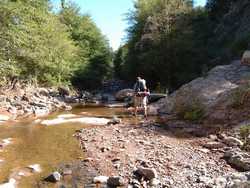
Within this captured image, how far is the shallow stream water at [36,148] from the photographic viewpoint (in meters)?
11.2

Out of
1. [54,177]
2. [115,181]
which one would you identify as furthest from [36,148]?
[115,181]

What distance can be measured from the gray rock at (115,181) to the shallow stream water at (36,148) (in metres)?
1.91

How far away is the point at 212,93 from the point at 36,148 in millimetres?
10045

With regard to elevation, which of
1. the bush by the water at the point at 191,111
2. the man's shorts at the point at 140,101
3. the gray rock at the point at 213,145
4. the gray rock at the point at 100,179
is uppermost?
the man's shorts at the point at 140,101

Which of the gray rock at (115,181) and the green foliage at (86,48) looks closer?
the gray rock at (115,181)

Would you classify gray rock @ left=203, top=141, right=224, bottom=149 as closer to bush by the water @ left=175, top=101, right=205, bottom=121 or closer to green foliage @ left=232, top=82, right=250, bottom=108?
green foliage @ left=232, top=82, right=250, bottom=108

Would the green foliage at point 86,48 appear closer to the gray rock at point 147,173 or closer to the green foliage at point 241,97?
the green foliage at point 241,97

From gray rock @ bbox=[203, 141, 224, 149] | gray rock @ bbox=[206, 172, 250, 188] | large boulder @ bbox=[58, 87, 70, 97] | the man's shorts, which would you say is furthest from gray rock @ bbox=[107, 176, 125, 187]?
large boulder @ bbox=[58, 87, 70, 97]

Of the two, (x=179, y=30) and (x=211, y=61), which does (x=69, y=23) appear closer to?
(x=179, y=30)

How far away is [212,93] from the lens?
20344mm

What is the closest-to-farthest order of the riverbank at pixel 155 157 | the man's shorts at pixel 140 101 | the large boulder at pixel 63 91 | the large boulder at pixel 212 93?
the riverbank at pixel 155 157 → the large boulder at pixel 212 93 → the man's shorts at pixel 140 101 → the large boulder at pixel 63 91

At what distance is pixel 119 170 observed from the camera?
36.2 feet

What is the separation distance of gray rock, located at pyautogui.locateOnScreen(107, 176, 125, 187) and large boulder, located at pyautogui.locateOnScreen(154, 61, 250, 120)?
27.1 ft

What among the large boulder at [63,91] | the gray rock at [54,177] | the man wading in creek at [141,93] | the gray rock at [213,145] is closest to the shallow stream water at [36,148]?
the gray rock at [54,177]
